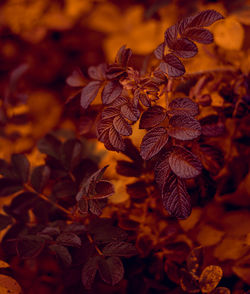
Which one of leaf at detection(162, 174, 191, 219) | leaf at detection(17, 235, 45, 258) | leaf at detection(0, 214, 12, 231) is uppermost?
leaf at detection(162, 174, 191, 219)

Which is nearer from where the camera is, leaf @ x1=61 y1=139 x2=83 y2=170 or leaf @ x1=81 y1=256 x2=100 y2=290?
leaf @ x1=81 y1=256 x2=100 y2=290

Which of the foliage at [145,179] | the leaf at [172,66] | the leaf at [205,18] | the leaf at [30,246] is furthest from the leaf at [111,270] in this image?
the leaf at [205,18]

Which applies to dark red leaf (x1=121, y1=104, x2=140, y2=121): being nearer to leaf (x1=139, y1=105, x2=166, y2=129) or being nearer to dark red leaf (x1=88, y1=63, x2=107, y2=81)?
leaf (x1=139, y1=105, x2=166, y2=129)

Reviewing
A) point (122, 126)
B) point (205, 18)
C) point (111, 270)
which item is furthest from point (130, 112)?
point (111, 270)

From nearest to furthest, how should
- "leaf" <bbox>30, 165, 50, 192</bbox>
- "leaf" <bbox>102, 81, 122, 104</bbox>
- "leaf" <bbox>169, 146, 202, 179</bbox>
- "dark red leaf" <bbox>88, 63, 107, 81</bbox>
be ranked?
"leaf" <bbox>169, 146, 202, 179</bbox> → "leaf" <bbox>102, 81, 122, 104</bbox> → "dark red leaf" <bbox>88, 63, 107, 81</bbox> → "leaf" <bbox>30, 165, 50, 192</bbox>

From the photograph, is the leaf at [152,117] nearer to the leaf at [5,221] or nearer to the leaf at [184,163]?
the leaf at [184,163]

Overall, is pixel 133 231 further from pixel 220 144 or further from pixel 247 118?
pixel 247 118

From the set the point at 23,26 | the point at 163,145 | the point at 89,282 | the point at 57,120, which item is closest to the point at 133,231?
the point at 89,282

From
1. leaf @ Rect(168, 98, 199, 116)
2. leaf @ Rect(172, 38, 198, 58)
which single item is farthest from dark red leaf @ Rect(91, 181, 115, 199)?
leaf @ Rect(172, 38, 198, 58)
